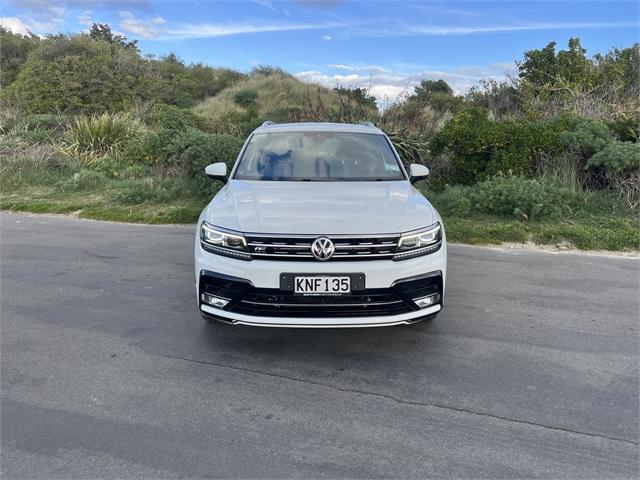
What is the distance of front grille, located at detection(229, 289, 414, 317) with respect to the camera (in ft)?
11.3

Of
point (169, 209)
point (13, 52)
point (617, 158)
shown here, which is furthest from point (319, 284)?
point (13, 52)

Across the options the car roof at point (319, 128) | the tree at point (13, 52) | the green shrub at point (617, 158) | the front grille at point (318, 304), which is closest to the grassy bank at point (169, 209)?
the green shrub at point (617, 158)

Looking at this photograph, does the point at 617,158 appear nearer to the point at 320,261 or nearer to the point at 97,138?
the point at 320,261

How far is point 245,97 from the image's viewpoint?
2714 centimetres

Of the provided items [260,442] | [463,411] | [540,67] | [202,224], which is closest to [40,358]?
[202,224]

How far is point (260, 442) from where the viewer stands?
2814 millimetres

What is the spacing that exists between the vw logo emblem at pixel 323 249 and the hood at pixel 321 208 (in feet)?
0.26

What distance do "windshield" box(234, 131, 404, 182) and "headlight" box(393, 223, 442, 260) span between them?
115 centimetres

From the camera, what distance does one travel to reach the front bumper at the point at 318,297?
3.44 m

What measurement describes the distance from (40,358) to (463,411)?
3.08m

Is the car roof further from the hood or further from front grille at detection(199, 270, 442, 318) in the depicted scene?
front grille at detection(199, 270, 442, 318)

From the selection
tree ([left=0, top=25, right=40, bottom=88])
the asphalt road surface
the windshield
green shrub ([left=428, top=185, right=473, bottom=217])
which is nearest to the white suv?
the asphalt road surface

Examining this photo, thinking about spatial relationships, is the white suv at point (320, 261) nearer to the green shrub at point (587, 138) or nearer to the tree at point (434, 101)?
the green shrub at point (587, 138)

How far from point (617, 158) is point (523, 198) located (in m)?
1.82
